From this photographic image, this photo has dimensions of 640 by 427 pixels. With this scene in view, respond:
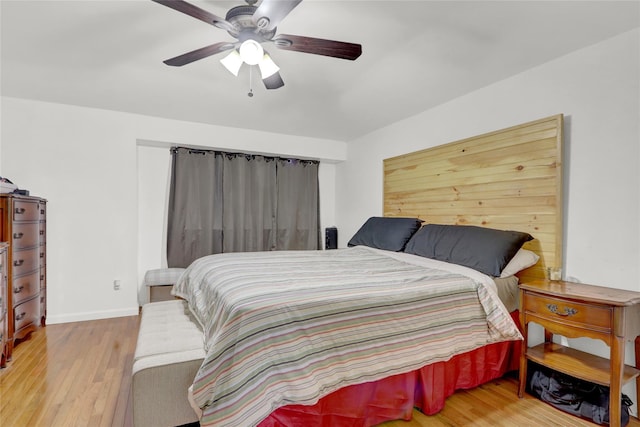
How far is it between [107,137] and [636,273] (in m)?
4.69

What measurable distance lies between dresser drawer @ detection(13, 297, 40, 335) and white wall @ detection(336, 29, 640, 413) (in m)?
4.21

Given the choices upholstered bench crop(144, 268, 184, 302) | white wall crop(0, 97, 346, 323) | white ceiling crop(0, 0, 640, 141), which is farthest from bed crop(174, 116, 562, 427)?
white wall crop(0, 97, 346, 323)

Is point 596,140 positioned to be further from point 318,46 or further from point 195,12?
point 195,12

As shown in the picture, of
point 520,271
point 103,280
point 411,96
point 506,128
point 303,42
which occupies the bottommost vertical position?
point 103,280

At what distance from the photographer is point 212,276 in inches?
79.4

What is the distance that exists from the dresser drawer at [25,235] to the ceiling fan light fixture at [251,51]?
Answer: 94.3 inches

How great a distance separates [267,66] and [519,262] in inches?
84.5

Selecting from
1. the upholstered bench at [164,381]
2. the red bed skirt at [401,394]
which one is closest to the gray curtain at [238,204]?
the upholstered bench at [164,381]

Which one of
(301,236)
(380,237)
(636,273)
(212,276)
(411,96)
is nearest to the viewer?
(636,273)

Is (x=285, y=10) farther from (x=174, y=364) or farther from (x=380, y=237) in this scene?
(x=380, y=237)

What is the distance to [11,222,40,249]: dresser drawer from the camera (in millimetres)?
2574

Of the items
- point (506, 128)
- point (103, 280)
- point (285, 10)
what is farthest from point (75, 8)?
point (506, 128)

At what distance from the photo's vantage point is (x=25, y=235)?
2.73 m

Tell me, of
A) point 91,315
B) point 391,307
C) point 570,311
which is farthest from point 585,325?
point 91,315
